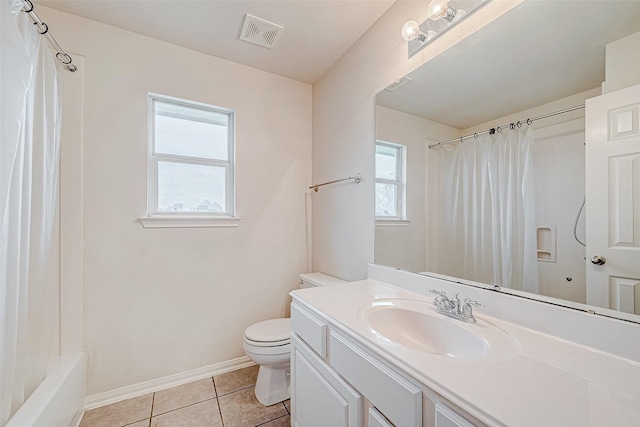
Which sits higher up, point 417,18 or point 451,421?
point 417,18

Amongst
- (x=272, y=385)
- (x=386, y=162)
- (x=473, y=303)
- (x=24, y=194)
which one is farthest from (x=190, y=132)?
(x=473, y=303)

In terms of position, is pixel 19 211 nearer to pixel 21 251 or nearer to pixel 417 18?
pixel 21 251

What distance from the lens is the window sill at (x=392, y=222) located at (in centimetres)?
147

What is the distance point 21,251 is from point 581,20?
221 centimetres

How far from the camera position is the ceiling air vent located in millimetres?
1625

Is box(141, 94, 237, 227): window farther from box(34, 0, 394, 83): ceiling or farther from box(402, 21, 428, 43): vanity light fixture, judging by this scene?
box(402, 21, 428, 43): vanity light fixture

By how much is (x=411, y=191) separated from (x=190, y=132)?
1685 mm

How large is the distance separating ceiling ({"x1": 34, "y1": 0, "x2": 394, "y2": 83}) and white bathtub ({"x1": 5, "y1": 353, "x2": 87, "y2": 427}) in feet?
6.75

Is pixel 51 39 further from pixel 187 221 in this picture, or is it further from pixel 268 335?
pixel 268 335

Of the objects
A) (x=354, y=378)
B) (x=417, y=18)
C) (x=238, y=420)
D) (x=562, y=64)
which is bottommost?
(x=238, y=420)

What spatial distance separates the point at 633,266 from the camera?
2.38 feet

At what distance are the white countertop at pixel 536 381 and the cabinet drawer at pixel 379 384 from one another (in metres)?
0.05

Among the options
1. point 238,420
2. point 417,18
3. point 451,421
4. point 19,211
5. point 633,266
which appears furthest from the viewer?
point 238,420

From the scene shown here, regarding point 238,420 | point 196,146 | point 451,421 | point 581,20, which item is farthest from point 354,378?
point 196,146
